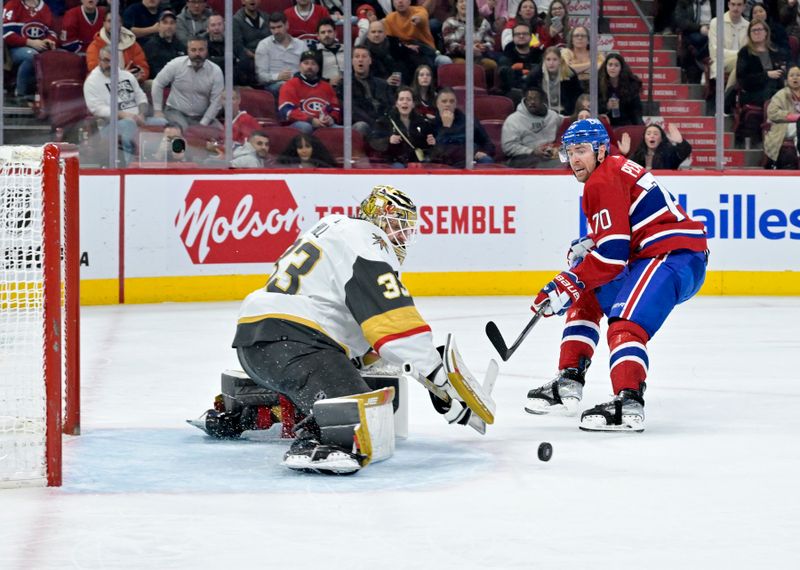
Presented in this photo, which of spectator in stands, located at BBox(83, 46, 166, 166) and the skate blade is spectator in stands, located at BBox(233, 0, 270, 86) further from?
the skate blade

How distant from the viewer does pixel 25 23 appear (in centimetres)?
909

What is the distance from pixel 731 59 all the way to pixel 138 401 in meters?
6.29

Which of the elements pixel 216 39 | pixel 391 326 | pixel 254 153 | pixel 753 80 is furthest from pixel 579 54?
pixel 391 326

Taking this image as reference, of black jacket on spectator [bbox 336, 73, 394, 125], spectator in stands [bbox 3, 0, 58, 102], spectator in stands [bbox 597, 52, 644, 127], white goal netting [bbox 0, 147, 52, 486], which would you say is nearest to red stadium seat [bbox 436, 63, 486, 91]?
black jacket on spectator [bbox 336, 73, 394, 125]

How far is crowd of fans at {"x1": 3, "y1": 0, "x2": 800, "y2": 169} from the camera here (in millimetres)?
9172

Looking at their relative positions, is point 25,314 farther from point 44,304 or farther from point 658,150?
point 658,150

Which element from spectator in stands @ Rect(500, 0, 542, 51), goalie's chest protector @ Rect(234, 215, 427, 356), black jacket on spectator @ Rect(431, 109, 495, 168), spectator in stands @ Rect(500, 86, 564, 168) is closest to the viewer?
goalie's chest protector @ Rect(234, 215, 427, 356)

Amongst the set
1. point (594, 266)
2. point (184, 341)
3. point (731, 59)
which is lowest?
point (184, 341)

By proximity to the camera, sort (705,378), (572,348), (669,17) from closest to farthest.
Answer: (572,348), (705,378), (669,17)

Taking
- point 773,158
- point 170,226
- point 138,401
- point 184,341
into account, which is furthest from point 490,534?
point 773,158

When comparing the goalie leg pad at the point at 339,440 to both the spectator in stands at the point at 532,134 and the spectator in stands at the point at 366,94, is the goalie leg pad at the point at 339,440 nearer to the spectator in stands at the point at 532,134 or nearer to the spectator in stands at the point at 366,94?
the spectator in stands at the point at 366,94

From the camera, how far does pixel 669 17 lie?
10.8 m

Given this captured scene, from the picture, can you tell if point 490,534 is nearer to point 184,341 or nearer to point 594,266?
point 594,266

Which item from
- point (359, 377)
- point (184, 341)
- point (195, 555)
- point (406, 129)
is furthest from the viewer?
point (406, 129)
